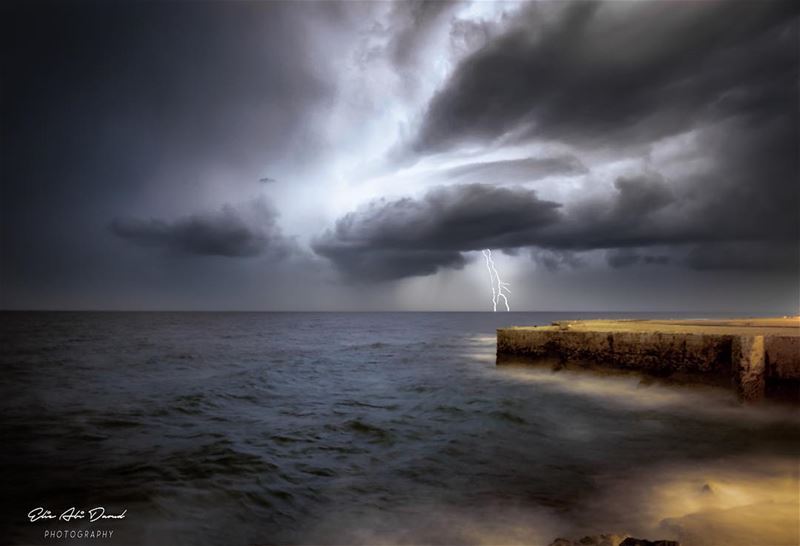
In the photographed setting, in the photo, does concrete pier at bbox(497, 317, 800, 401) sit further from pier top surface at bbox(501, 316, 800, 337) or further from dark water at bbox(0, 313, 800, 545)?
dark water at bbox(0, 313, 800, 545)

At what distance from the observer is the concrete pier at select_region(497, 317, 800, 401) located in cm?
1152

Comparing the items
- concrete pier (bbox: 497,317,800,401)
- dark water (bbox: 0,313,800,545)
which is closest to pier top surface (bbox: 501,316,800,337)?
concrete pier (bbox: 497,317,800,401)

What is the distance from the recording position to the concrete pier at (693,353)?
453 inches

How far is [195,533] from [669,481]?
24.9 feet

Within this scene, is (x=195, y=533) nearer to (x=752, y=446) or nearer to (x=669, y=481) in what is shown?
(x=669, y=481)

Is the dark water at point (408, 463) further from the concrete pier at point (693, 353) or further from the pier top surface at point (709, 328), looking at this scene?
the pier top surface at point (709, 328)

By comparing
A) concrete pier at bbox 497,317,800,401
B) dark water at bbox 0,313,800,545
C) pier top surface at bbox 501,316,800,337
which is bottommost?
dark water at bbox 0,313,800,545

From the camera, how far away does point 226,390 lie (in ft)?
58.6

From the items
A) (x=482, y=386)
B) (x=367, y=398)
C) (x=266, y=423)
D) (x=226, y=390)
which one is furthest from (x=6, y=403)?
(x=482, y=386)

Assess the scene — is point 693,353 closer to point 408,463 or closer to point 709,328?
point 709,328

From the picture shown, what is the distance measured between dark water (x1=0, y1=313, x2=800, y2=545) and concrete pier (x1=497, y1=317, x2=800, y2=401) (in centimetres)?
65

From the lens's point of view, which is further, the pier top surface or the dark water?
the pier top surface

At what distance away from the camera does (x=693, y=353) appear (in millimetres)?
13328

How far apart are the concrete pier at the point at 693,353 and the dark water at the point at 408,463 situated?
2.14 feet
